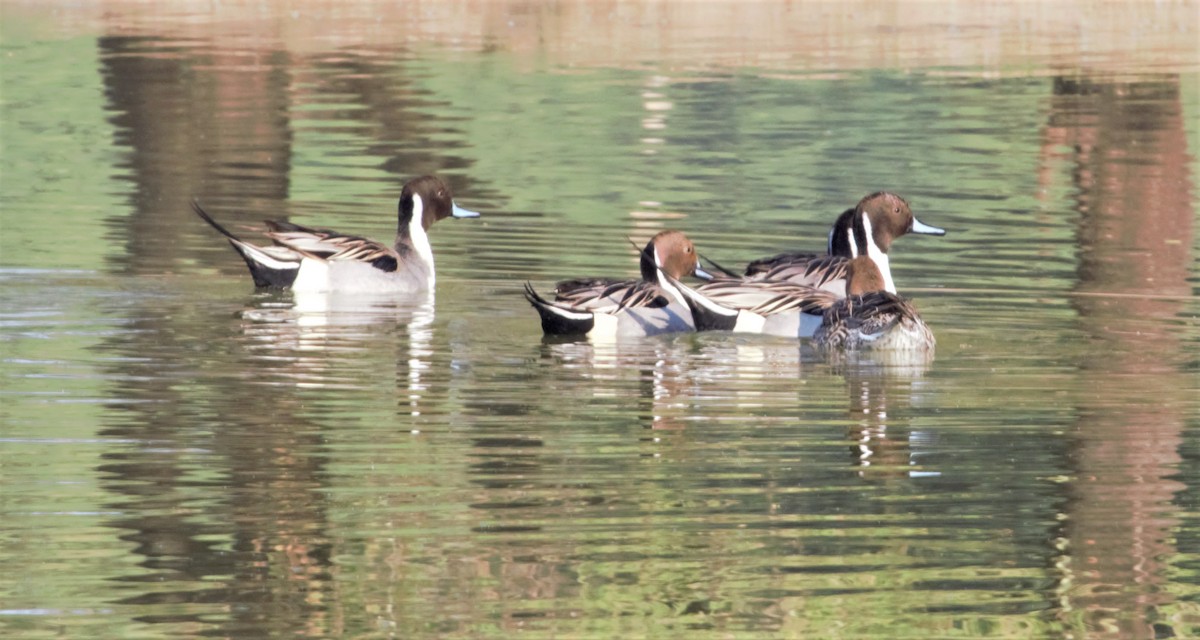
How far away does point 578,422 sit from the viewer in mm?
9695

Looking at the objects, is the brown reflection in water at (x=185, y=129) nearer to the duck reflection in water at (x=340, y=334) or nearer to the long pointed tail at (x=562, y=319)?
the duck reflection in water at (x=340, y=334)

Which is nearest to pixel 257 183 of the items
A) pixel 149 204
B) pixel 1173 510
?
pixel 149 204

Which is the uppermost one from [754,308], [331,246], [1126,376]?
[331,246]

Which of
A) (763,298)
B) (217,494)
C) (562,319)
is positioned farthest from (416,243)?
(217,494)

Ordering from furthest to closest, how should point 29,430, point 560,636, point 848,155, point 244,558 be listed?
point 848,155 < point 29,430 < point 244,558 < point 560,636

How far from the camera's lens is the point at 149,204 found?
742 inches

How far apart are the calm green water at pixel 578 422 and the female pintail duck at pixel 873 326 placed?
0.22 meters

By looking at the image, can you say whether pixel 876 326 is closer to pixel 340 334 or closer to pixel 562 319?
pixel 562 319

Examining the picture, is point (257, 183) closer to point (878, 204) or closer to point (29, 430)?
point (878, 204)

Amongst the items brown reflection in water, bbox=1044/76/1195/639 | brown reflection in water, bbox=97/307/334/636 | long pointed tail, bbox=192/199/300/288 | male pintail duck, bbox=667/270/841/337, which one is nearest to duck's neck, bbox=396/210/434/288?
long pointed tail, bbox=192/199/300/288

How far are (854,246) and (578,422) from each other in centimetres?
478

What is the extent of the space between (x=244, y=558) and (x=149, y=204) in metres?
12.0

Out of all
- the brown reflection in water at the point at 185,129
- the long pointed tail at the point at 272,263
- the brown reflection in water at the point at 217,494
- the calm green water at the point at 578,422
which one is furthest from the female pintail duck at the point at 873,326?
the brown reflection in water at the point at 185,129

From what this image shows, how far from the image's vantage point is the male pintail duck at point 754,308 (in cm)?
1234
